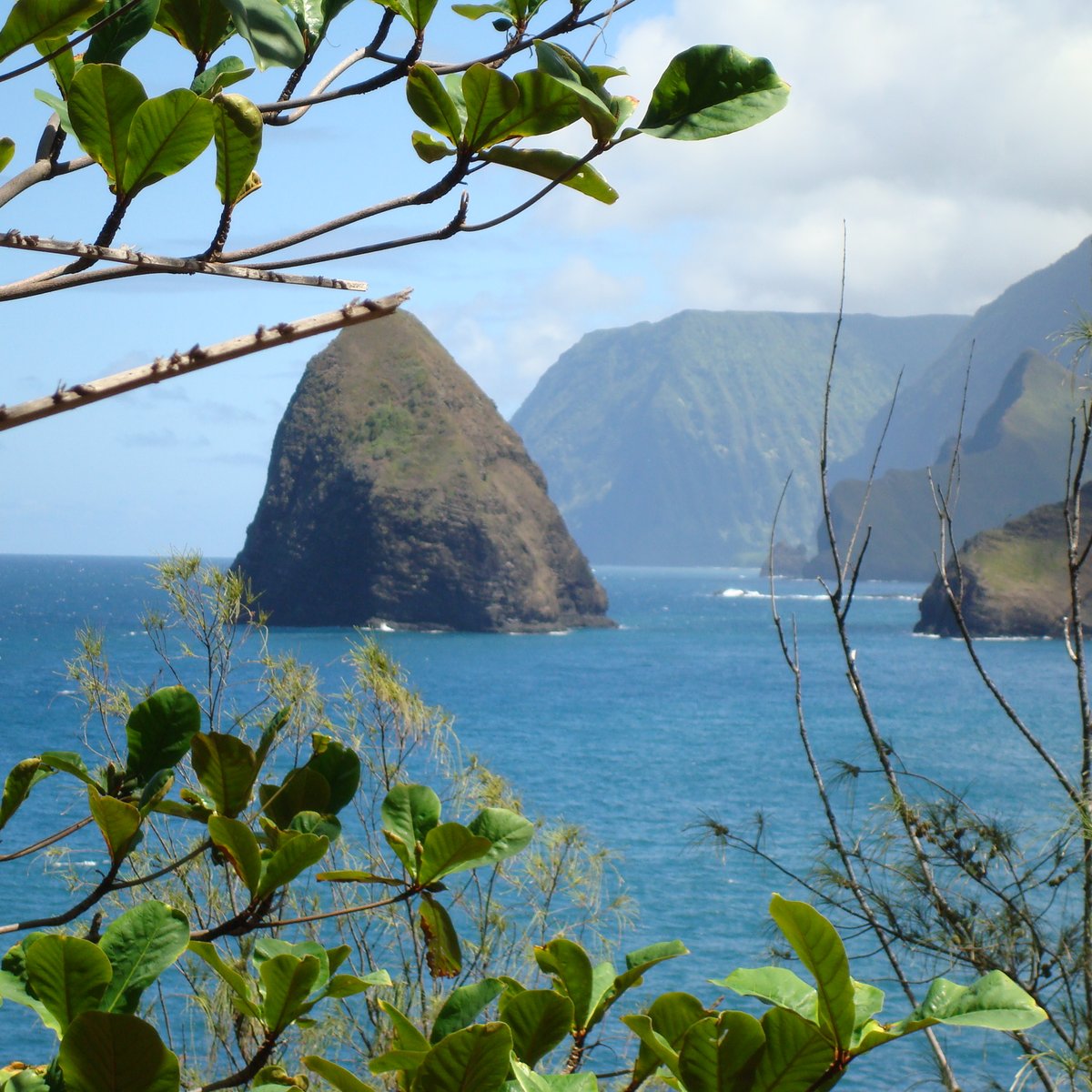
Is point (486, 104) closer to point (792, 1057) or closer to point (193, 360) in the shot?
point (193, 360)

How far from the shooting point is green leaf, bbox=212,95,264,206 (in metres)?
0.73

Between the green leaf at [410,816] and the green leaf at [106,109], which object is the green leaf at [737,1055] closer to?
the green leaf at [410,816]

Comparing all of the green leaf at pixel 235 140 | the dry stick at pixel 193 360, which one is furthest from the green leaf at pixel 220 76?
the dry stick at pixel 193 360

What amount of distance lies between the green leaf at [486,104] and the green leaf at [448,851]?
498 mm

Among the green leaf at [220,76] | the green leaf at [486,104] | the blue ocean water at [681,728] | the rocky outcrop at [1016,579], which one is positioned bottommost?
the blue ocean water at [681,728]

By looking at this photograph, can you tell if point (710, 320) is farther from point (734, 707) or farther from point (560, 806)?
point (560, 806)

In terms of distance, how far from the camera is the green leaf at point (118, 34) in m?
0.83

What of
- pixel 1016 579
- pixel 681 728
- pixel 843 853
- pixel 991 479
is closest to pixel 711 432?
pixel 991 479

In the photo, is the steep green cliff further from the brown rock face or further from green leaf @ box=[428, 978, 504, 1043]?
green leaf @ box=[428, 978, 504, 1043]

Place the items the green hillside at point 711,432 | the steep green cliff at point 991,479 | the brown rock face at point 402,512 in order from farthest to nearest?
the green hillside at point 711,432 → the steep green cliff at point 991,479 → the brown rock face at point 402,512

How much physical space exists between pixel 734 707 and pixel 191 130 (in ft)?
131

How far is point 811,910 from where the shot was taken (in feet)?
2.35

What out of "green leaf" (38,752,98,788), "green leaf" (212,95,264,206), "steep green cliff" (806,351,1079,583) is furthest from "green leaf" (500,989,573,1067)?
"steep green cliff" (806,351,1079,583)

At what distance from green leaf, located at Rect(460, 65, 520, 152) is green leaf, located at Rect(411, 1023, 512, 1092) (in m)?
0.59
